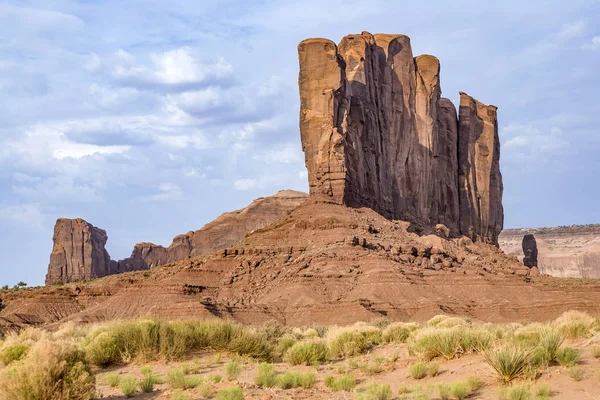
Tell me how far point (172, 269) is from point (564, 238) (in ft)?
441

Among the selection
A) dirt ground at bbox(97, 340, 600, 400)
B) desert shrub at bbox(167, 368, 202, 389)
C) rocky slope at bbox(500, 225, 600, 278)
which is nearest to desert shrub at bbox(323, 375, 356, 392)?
dirt ground at bbox(97, 340, 600, 400)

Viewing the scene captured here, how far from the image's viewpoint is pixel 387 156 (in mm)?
93250

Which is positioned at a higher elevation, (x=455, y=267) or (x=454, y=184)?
(x=454, y=184)

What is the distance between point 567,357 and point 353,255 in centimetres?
4567

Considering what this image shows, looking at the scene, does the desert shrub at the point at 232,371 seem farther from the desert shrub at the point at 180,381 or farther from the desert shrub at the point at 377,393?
the desert shrub at the point at 377,393

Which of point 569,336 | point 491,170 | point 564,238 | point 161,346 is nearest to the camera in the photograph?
point 569,336

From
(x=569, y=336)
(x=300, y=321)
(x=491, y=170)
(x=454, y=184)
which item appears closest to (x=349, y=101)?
(x=300, y=321)

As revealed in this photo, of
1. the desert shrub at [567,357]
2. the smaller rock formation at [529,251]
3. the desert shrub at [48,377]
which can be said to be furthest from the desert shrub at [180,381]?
the smaller rock formation at [529,251]

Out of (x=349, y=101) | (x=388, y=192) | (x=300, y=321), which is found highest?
(x=349, y=101)

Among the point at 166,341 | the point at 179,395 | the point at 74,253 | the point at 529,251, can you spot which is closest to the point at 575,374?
the point at 179,395

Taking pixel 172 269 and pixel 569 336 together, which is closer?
pixel 569 336

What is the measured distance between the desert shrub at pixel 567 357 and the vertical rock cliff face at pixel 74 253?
115 m

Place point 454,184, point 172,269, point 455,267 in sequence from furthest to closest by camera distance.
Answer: point 454,184 < point 172,269 < point 455,267

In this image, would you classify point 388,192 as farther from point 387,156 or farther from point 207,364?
point 207,364
